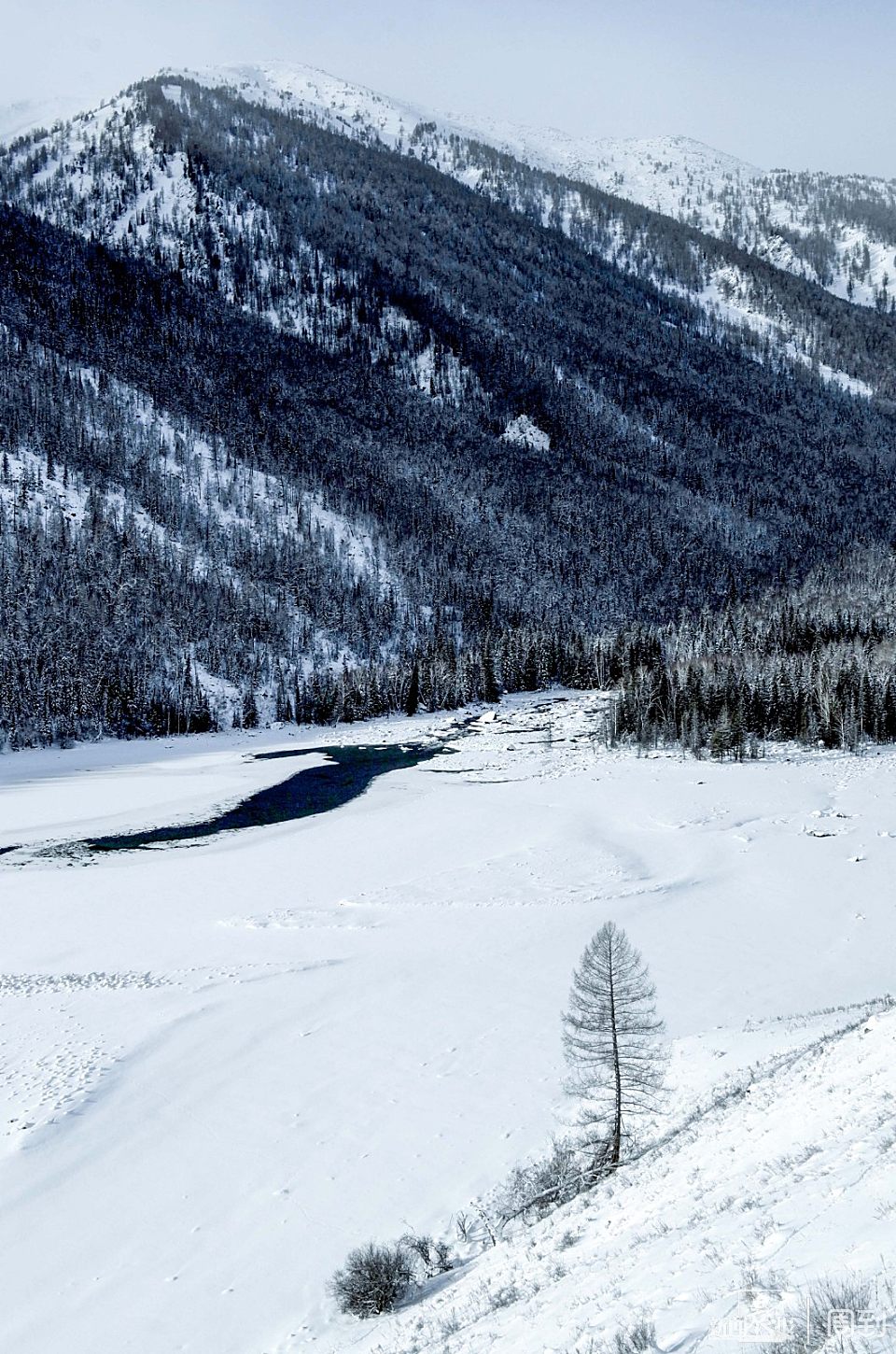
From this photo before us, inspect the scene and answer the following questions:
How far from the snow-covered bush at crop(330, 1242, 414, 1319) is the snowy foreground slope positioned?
14.5 inches

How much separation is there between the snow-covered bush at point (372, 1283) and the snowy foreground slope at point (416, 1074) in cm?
37

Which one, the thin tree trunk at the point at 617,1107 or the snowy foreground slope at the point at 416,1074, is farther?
the thin tree trunk at the point at 617,1107

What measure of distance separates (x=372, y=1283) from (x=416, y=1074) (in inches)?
378

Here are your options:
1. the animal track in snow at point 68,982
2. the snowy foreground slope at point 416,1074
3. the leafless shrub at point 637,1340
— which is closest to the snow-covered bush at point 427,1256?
the snowy foreground slope at point 416,1074

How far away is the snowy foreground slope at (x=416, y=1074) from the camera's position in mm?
11070

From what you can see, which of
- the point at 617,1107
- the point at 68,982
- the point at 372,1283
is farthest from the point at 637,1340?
the point at 68,982

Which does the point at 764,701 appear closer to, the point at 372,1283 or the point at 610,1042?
Result: the point at 610,1042

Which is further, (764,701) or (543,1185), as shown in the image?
(764,701)

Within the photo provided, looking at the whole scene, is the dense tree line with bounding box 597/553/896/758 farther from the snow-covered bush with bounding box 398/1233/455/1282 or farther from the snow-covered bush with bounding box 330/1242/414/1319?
the snow-covered bush with bounding box 330/1242/414/1319

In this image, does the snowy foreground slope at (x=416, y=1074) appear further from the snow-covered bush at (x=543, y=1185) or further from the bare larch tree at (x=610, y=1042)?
the bare larch tree at (x=610, y=1042)

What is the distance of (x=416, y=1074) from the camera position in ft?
77.2

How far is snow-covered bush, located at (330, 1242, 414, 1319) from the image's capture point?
547 inches

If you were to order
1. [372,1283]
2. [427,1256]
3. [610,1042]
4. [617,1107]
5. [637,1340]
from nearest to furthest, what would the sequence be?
[637,1340], [372,1283], [427,1256], [617,1107], [610,1042]

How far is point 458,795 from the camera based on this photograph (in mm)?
69250
